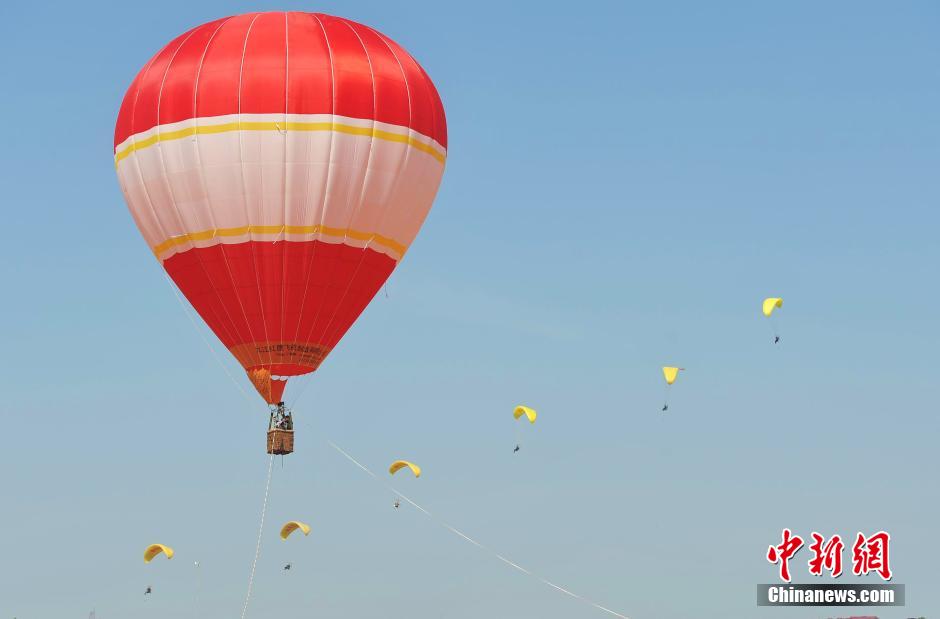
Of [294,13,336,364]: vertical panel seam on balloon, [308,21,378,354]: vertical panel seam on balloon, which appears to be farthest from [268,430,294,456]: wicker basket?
[308,21,378,354]: vertical panel seam on balloon

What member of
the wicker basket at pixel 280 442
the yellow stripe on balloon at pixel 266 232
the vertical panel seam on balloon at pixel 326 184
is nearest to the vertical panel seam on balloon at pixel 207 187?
the yellow stripe on balloon at pixel 266 232

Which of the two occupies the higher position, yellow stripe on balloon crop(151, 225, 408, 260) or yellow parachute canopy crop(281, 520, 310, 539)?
yellow stripe on balloon crop(151, 225, 408, 260)

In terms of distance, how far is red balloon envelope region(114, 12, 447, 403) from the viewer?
156 feet

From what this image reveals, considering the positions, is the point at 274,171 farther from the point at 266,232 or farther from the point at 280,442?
the point at 280,442

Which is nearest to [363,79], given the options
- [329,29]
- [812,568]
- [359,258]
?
[329,29]

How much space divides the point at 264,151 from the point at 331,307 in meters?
5.11

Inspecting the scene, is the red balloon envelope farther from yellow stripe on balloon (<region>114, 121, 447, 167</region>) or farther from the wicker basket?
the wicker basket

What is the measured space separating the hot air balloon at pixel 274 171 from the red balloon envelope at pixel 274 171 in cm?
4

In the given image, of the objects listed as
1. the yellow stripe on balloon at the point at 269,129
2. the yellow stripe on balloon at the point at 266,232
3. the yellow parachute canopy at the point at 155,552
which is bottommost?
the yellow parachute canopy at the point at 155,552

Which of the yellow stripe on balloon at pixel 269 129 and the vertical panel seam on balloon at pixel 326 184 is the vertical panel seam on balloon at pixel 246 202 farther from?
the vertical panel seam on balloon at pixel 326 184

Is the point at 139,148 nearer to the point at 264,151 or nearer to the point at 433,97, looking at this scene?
the point at 264,151

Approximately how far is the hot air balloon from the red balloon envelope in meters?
0.04


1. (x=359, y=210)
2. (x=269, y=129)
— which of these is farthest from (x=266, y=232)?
(x=269, y=129)

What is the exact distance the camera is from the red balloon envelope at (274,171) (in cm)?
4747
